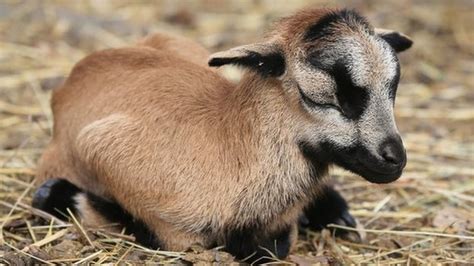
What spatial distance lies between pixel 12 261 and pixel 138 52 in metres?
1.73

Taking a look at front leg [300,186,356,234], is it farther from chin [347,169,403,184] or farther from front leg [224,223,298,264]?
chin [347,169,403,184]

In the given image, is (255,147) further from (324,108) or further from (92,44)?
(92,44)

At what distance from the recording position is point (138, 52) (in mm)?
6086

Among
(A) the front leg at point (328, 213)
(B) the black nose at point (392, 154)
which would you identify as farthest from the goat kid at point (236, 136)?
(A) the front leg at point (328, 213)

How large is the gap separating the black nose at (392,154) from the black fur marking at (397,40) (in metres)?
0.72

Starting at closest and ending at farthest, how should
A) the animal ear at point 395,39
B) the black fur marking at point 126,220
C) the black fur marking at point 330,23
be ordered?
the black fur marking at point 330,23, the animal ear at point 395,39, the black fur marking at point 126,220

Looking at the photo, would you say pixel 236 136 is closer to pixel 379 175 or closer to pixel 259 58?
pixel 259 58

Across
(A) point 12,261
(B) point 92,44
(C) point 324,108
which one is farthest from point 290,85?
(B) point 92,44

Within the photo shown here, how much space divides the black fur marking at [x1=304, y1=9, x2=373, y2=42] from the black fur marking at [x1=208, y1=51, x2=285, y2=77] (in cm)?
20

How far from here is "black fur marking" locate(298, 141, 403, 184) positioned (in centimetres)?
493

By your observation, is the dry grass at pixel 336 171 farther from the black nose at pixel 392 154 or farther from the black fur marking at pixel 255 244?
the black nose at pixel 392 154

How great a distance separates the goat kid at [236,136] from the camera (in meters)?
4.94

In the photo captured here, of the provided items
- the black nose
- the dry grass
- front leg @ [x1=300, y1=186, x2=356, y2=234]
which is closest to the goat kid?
the black nose

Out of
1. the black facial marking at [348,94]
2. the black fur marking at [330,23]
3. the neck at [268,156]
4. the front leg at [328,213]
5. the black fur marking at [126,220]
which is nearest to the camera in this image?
the black facial marking at [348,94]
